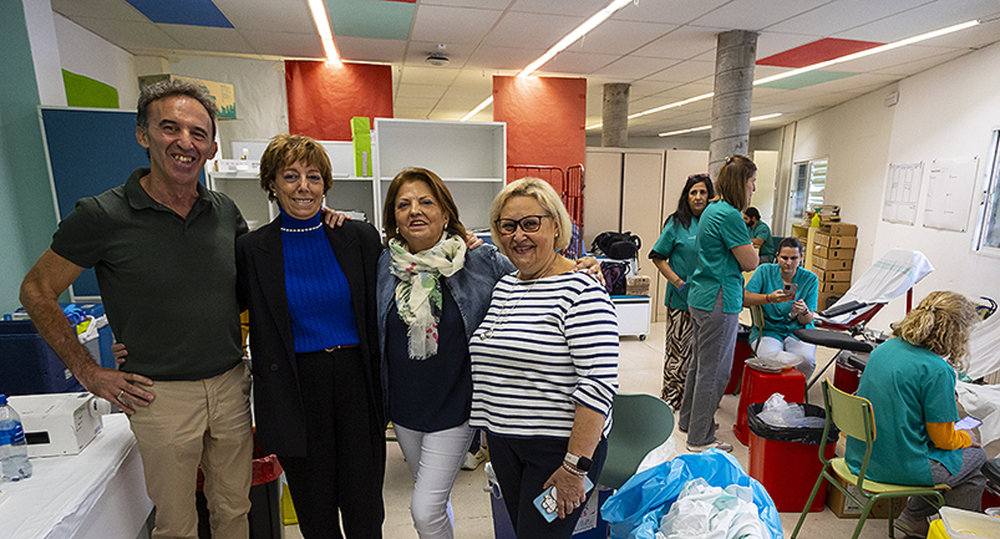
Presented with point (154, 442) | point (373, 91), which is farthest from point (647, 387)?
point (373, 91)

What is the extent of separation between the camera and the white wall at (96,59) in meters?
4.04

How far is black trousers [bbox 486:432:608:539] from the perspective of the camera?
1323mm

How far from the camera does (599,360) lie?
4.09 ft

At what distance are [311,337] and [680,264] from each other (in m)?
2.71

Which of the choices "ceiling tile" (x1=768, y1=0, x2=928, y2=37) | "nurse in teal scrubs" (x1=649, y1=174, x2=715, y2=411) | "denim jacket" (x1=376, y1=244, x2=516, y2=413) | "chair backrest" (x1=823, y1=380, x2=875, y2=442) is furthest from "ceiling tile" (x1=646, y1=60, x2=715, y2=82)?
"denim jacket" (x1=376, y1=244, x2=516, y2=413)

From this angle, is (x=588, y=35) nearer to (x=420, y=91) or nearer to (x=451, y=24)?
(x=451, y=24)

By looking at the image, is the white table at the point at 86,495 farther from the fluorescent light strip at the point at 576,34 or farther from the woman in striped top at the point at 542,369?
the fluorescent light strip at the point at 576,34

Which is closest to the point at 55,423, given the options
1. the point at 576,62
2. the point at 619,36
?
the point at 619,36

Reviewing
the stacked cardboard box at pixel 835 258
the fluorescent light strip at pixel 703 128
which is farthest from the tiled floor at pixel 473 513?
the fluorescent light strip at pixel 703 128

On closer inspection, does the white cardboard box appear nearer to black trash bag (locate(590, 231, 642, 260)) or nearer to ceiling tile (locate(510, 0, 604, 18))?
ceiling tile (locate(510, 0, 604, 18))

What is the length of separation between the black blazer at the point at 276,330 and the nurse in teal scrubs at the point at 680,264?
2422 mm

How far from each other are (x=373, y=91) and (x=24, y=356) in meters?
4.47

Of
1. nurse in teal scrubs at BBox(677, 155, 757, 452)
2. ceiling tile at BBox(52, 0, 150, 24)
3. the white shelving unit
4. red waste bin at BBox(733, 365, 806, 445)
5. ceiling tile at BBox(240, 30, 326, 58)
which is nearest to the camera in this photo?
nurse in teal scrubs at BBox(677, 155, 757, 452)

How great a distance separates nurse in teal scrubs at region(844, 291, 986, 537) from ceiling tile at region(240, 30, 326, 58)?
4.96m
